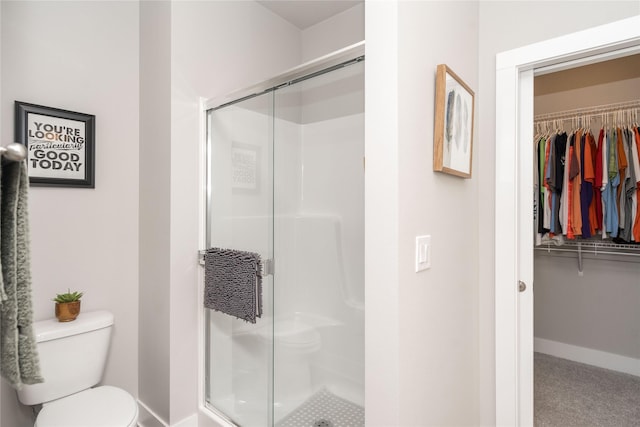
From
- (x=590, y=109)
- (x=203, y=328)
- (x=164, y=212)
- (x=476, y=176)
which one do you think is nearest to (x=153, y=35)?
(x=164, y=212)

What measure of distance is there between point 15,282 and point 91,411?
4.20 feet

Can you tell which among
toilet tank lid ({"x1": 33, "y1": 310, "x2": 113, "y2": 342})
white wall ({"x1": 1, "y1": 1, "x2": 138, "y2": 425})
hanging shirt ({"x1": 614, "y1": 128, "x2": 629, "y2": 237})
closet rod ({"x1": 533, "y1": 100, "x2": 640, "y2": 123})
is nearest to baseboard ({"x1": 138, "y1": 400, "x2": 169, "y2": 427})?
white wall ({"x1": 1, "y1": 1, "x2": 138, "y2": 425})

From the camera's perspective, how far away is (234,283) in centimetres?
179

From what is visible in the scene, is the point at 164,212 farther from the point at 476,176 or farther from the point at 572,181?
the point at 572,181

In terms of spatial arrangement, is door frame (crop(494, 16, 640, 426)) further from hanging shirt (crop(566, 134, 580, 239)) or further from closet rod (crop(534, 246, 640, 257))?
closet rod (crop(534, 246, 640, 257))

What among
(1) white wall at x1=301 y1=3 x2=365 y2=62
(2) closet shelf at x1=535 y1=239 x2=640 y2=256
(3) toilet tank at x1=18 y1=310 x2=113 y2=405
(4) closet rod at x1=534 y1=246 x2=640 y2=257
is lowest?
(3) toilet tank at x1=18 y1=310 x2=113 y2=405

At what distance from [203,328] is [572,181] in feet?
9.63

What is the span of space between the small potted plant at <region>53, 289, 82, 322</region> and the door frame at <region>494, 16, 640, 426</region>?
83.6 inches

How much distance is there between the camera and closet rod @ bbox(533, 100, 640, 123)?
278 cm

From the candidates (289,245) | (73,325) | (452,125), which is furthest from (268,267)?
(452,125)

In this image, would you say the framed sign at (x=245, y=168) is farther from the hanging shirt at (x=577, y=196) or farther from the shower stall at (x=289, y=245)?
the hanging shirt at (x=577, y=196)

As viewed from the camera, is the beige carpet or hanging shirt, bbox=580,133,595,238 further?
hanging shirt, bbox=580,133,595,238

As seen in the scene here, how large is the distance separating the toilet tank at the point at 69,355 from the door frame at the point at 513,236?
79.5 inches

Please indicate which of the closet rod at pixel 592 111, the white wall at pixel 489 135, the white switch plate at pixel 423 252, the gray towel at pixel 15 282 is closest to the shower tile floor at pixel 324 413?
the white wall at pixel 489 135
